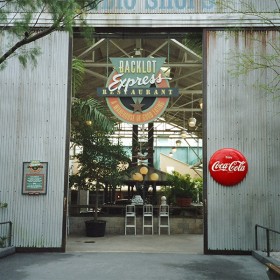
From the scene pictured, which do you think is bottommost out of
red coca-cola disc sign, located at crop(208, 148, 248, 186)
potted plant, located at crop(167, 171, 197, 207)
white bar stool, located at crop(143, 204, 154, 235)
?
white bar stool, located at crop(143, 204, 154, 235)

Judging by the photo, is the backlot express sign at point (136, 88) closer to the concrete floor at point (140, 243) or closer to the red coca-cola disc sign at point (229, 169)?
the red coca-cola disc sign at point (229, 169)

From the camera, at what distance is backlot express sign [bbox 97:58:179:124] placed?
905 cm

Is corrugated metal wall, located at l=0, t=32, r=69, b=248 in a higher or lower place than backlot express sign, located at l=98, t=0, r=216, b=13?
lower

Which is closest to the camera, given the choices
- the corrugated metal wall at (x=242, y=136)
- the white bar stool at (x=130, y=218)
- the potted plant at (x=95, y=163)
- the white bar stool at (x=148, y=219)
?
the corrugated metal wall at (x=242, y=136)

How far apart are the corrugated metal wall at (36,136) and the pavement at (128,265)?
701 millimetres

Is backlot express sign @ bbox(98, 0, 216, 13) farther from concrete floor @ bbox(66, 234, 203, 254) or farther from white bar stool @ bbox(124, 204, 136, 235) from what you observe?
white bar stool @ bbox(124, 204, 136, 235)

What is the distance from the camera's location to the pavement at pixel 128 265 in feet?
20.9

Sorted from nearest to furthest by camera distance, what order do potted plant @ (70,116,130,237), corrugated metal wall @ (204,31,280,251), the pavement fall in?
the pavement, corrugated metal wall @ (204,31,280,251), potted plant @ (70,116,130,237)

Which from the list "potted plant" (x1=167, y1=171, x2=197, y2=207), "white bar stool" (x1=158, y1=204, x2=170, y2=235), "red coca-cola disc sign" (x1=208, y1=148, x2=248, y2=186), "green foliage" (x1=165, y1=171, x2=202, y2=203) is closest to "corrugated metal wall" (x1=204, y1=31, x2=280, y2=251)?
"red coca-cola disc sign" (x1=208, y1=148, x2=248, y2=186)

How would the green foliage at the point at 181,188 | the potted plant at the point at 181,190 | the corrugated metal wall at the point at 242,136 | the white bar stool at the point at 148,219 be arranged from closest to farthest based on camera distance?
the corrugated metal wall at the point at 242,136, the white bar stool at the point at 148,219, the potted plant at the point at 181,190, the green foliage at the point at 181,188

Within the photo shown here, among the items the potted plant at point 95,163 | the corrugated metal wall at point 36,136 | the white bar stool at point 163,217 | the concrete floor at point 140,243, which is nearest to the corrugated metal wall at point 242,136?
the concrete floor at point 140,243

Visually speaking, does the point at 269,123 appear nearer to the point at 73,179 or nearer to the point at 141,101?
the point at 141,101

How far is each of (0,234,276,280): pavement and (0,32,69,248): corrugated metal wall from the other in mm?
701

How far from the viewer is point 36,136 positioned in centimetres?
884
